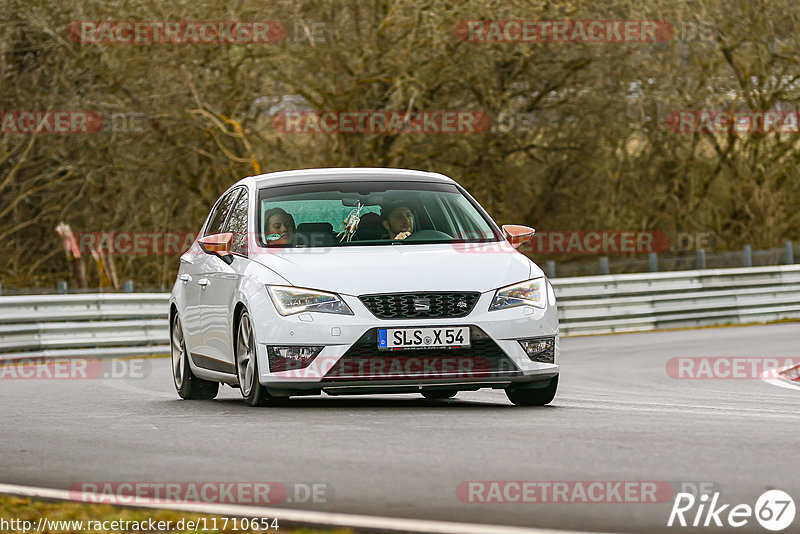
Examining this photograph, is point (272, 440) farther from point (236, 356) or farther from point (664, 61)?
point (664, 61)

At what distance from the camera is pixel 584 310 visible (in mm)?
24891

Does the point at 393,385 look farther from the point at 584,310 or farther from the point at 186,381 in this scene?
the point at 584,310

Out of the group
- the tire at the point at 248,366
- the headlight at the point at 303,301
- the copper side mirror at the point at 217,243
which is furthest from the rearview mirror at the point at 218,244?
the headlight at the point at 303,301

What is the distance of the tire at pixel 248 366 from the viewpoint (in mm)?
9883

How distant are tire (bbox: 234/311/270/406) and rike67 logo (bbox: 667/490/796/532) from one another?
14.5 ft

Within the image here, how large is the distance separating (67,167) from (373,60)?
20.5 ft

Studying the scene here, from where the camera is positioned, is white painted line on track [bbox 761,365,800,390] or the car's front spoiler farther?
white painted line on track [bbox 761,365,800,390]

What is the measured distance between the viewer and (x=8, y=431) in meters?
9.23

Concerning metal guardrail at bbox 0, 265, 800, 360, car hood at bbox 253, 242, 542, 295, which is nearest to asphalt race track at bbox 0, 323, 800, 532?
car hood at bbox 253, 242, 542, 295

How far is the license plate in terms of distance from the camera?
9.41m

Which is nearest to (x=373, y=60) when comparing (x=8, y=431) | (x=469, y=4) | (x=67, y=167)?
(x=469, y=4)

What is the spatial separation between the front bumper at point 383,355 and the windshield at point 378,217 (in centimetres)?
92

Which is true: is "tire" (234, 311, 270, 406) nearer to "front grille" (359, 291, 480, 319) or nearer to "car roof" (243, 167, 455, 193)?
"front grille" (359, 291, 480, 319)

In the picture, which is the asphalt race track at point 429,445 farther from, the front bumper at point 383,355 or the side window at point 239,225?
the side window at point 239,225
